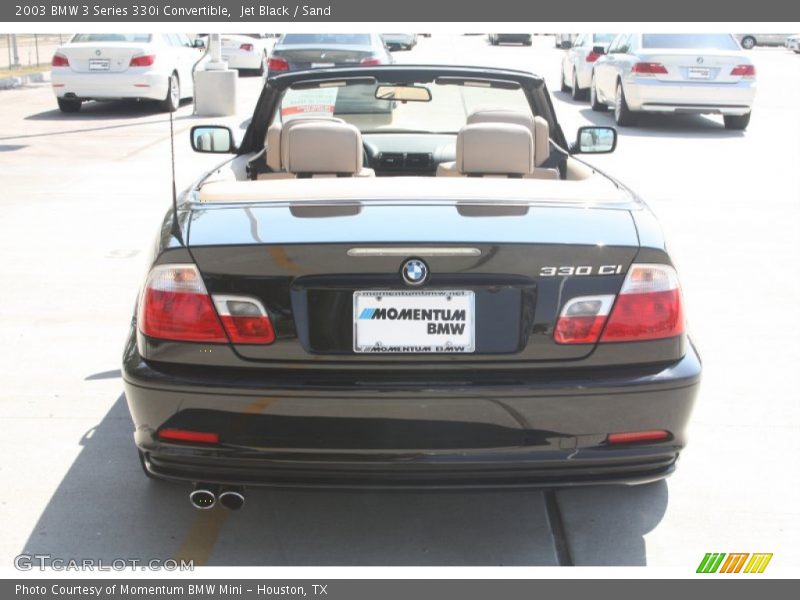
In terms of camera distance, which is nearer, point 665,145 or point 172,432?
point 172,432

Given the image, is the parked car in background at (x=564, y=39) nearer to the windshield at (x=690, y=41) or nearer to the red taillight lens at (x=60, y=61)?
the windshield at (x=690, y=41)

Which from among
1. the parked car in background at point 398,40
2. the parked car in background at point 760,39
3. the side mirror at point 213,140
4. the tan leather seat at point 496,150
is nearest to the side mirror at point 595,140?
the tan leather seat at point 496,150

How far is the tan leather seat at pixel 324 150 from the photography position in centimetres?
438

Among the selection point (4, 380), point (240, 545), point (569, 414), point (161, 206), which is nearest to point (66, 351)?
point (4, 380)

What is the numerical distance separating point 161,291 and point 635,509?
181 cm

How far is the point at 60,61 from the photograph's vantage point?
1717 cm

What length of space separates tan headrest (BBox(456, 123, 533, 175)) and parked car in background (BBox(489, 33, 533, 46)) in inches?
1808

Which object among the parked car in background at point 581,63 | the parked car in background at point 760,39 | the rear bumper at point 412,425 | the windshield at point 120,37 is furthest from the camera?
the parked car in background at point 760,39

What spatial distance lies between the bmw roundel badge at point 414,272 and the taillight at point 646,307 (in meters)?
0.56

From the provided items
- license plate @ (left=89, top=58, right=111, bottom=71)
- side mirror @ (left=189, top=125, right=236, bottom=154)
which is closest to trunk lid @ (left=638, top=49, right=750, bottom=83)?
license plate @ (left=89, top=58, right=111, bottom=71)

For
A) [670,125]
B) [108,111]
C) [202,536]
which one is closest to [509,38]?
[108,111]

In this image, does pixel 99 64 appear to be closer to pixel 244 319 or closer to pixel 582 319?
pixel 244 319

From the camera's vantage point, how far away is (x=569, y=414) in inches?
125

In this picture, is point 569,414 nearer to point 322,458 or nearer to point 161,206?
point 322,458
